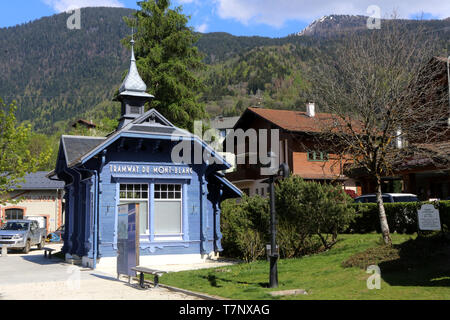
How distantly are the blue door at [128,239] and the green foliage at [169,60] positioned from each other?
20428 mm

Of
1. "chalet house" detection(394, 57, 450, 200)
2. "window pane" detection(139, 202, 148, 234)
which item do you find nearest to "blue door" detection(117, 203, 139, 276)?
"window pane" detection(139, 202, 148, 234)

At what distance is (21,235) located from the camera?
29109mm

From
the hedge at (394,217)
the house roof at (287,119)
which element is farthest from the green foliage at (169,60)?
the hedge at (394,217)

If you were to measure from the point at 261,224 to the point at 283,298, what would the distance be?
25.6ft

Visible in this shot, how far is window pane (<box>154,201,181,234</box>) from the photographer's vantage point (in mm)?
19234

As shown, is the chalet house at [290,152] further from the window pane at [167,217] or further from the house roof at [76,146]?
the window pane at [167,217]

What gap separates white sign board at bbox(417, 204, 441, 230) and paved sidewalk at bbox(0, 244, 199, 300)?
728cm

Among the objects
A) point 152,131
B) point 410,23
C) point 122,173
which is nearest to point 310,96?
point 410,23

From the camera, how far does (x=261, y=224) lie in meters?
17.8

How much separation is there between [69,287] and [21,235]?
17941 mm

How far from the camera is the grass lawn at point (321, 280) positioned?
988cm

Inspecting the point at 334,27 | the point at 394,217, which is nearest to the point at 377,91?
the point at 394,217

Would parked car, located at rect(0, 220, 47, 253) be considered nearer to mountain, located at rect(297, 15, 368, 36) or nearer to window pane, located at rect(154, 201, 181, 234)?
window pane, located at rect(154, 201, 181, 234)
